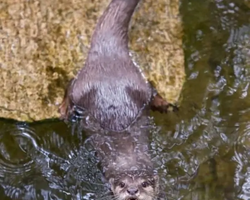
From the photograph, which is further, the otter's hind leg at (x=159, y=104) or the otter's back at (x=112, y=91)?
the otter's hind leg at (x=159, y=104)

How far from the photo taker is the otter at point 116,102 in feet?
9.37

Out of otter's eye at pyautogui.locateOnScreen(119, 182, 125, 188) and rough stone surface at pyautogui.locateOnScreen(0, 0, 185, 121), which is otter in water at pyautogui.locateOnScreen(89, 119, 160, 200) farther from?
rough stone surface at pyautogui.locateOnScreen(0, 0, 185, 121)

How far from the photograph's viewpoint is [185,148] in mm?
3203

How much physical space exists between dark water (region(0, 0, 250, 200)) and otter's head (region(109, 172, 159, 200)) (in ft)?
0.79

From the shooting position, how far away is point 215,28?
3.59 meters

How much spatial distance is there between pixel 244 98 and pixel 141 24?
0.82 meters

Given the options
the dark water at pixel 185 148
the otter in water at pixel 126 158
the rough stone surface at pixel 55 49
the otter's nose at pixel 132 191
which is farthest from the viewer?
the rough stone surface at pixel 55 49

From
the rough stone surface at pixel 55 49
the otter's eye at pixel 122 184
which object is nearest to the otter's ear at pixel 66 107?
the rough stone surface at pixel 55 49

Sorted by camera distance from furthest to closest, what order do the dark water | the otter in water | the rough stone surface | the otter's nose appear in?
the rough stone surface, the dark water, the otter in water, the otter's nose

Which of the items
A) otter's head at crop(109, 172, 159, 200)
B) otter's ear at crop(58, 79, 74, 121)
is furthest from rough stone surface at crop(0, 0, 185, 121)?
otter's head at crop(109, 172, 159, 200)

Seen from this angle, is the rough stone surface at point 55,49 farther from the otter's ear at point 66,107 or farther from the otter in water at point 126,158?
the otter in water at point 126,158

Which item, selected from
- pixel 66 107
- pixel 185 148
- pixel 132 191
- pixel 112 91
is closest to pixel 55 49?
pixel 66 107

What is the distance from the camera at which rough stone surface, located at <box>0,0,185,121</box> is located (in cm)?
324

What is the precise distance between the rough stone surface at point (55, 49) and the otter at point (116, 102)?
0.25 meters
